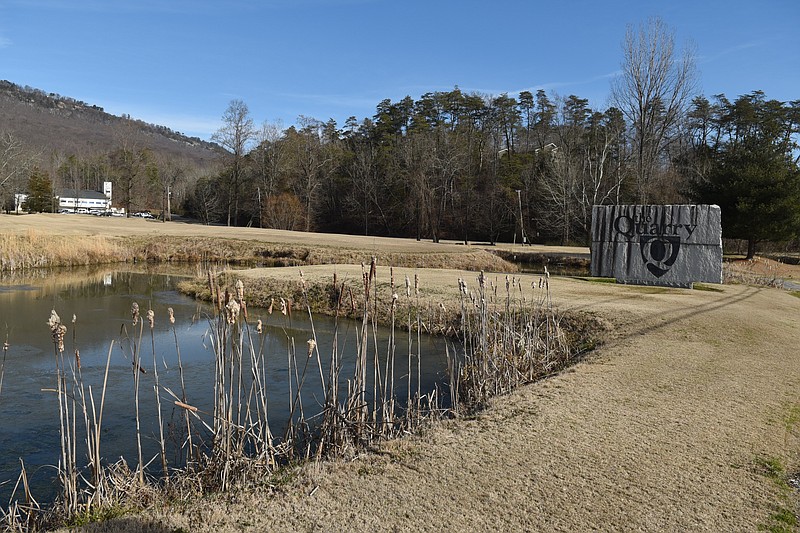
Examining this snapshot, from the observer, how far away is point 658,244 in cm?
1917

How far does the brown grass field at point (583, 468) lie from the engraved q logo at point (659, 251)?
31.4 ft

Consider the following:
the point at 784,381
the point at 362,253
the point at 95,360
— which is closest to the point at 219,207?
the point at 362,253

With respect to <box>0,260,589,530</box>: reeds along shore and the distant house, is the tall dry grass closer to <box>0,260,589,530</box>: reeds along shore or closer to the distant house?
<box>0,260,589,530</box>: reeds along shore

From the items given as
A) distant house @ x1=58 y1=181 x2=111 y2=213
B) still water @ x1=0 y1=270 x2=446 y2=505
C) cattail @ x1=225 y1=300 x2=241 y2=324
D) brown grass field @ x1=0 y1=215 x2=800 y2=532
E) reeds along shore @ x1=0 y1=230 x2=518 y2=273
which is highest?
distant house @ x1=58 y1=181 x2=111 y2=213

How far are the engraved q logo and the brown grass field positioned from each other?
9.57 meters

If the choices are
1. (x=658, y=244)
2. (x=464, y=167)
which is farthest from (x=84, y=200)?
(x=658, y=244)

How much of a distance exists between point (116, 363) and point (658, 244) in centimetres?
1576

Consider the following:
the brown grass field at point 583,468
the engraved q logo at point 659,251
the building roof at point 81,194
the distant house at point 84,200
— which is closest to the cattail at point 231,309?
the brown grass field at point 583,468

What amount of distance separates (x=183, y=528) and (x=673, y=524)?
359cm

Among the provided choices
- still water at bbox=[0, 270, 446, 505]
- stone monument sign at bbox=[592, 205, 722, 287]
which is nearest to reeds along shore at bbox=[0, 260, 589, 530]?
still water at bbox=[0, 270, 446, 505]

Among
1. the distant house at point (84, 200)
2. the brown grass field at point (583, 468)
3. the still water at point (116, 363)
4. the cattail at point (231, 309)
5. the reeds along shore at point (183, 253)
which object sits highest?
the distant house at point (84, 200)

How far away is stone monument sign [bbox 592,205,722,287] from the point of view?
1850cm

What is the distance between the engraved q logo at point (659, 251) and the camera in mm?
18938

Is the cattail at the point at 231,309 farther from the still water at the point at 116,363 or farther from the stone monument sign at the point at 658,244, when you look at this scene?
the stone monument sign at the point at 658,244
